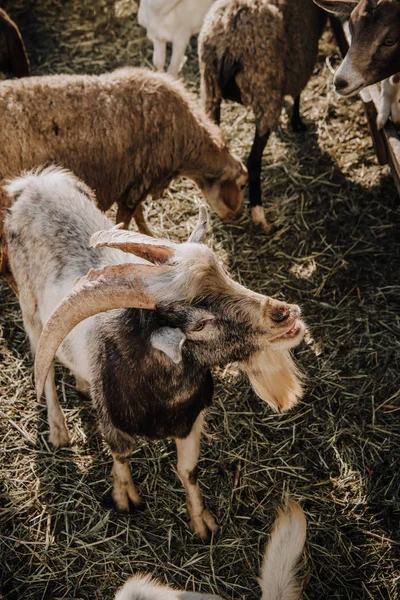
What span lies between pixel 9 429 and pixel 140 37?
527 cm

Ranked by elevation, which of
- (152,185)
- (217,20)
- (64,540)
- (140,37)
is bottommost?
(64,540)

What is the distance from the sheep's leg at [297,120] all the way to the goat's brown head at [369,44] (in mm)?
1489

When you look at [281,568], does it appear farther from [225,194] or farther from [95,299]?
[225,194]

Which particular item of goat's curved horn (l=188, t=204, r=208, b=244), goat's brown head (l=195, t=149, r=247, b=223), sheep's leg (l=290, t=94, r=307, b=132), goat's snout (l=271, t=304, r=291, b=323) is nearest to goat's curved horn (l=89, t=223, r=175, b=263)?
Answer: goat's curved horn (l=188, t=204, r=208, b=244)

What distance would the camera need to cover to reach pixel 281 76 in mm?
4746

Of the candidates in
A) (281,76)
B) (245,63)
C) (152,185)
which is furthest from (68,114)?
(281,76)

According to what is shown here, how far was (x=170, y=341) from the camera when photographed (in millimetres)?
2469

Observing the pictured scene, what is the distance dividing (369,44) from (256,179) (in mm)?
1436

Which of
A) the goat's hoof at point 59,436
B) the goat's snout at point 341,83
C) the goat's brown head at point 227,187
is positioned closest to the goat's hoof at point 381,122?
the goat's snout at point 341,83

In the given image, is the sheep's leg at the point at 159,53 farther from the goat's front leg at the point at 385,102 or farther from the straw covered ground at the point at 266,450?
the goat's front leg at the point at 385,102

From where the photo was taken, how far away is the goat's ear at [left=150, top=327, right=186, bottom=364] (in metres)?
2.43

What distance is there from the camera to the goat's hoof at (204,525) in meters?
3.47

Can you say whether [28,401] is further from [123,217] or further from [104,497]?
[123,217]

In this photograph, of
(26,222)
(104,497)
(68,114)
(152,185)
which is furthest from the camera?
(152,185)
